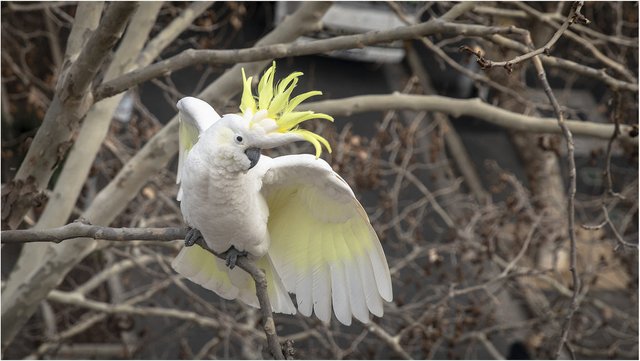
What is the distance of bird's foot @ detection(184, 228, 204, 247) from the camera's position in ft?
6.26

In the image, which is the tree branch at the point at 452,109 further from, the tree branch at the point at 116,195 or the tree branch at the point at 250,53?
the tree branch at the point at 250,53

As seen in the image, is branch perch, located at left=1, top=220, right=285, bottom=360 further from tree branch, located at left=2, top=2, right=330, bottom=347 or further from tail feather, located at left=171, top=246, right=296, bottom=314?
tree branch, located at left=2, top=2, right=330, bottom=347

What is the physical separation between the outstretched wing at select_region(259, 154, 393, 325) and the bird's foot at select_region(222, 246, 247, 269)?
131 millimetres

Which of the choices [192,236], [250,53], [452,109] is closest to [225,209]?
[192,236]

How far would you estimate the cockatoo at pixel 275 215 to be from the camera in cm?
170

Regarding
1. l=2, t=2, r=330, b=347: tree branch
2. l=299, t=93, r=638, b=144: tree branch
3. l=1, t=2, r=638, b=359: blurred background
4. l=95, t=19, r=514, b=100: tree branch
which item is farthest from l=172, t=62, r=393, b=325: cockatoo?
l=1, t=2, r=638, b=359: blurred background

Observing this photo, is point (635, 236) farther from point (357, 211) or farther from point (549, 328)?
point (357, 211)

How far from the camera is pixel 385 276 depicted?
195cm

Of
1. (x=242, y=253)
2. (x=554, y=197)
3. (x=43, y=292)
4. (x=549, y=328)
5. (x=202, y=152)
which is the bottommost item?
(x=549, y=328)

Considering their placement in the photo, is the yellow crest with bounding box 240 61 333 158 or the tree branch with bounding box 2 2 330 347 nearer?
the yellow crest with bounding box 240 61 333 158

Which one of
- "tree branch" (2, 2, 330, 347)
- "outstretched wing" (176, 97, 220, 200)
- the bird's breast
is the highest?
"tree branch" (2, 2, 330, 347)

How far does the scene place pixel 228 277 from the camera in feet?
7.09

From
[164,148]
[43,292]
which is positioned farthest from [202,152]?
[43,292]

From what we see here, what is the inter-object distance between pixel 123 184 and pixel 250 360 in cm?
117
